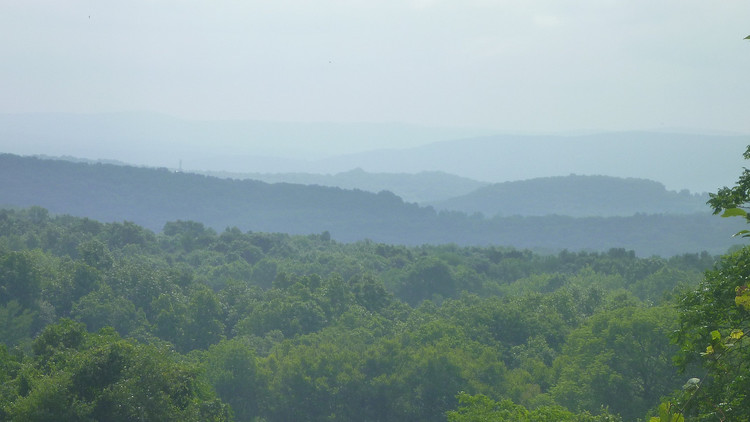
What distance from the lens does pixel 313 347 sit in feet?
137

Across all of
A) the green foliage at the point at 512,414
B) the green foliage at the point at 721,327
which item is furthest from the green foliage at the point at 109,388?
the green foliage at the point at 721,327

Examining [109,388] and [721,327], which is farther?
[109,388]

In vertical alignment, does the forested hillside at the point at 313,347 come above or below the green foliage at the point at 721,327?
below

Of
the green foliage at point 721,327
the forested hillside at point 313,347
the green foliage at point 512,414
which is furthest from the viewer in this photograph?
the forested hillside at point 313,347

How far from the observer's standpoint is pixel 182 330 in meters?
48.1

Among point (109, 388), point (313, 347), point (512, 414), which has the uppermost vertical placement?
point (109, 388)

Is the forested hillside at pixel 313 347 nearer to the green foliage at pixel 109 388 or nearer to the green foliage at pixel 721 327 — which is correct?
the green foliage at pixel 109 388

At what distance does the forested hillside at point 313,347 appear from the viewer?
22.0 m

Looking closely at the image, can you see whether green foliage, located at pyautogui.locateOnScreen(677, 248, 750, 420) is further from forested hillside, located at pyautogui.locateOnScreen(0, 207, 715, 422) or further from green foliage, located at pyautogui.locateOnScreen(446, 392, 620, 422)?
green foliage, located at pyautogui.locateOnScreen(446, 392, 620, 422)

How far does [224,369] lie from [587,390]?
17.1 meters

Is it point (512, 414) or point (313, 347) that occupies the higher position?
point (512, 414)

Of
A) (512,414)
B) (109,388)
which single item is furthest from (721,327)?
(109,388)

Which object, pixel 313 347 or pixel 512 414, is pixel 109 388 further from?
pixel 313 347

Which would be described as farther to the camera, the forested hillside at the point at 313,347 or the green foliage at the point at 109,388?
the forested hillside at the point at 313,347
